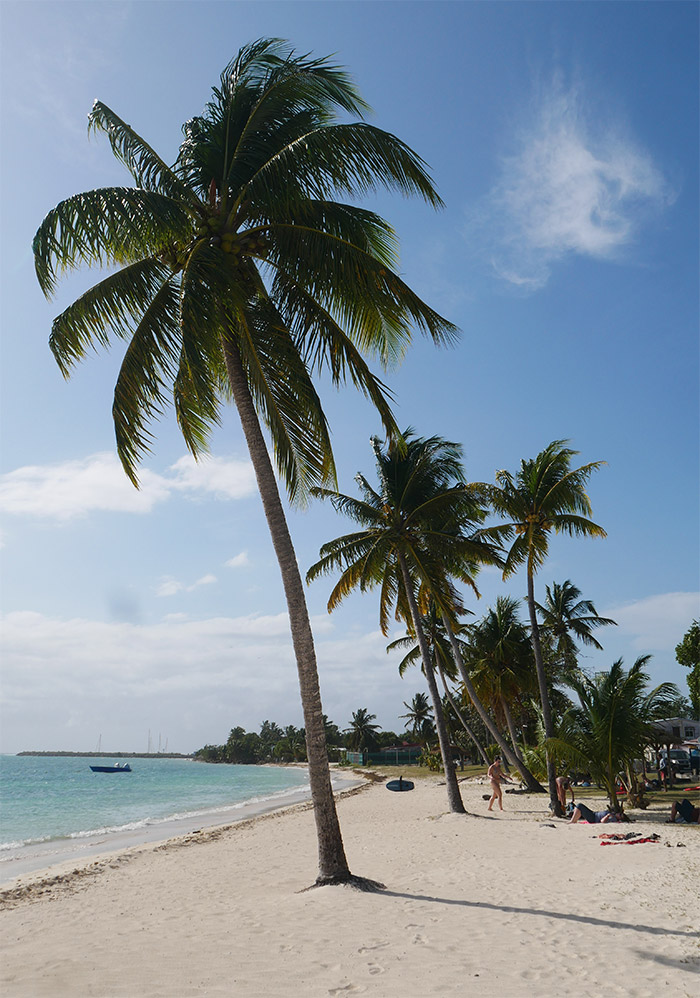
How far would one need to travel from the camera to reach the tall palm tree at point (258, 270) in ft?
27.4

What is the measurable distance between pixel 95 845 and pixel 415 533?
12871 millimetres

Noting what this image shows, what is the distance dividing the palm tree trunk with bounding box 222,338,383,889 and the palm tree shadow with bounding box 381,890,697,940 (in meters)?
0.60

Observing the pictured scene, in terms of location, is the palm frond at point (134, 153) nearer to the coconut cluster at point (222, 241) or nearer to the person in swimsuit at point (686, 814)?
the coconut cluster at point (222, 241)

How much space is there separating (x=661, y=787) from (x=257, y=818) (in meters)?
14.3

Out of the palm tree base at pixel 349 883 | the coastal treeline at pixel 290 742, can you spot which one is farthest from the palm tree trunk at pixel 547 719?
the coastal treeline at pixel 290 742

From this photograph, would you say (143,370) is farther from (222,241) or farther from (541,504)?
(541,504)

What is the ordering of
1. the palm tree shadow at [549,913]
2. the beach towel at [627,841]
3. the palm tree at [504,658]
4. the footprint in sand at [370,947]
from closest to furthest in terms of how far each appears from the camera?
the footprint in sand at [370,947] < the palm tree shadow at [549,913] < the beach towel at [627,841] < the palm tree at [504,658]

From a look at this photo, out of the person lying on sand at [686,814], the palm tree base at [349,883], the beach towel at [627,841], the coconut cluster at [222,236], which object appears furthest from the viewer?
the person lying on sand at [686,814]

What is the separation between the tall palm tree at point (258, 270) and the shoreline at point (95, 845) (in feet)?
29.4

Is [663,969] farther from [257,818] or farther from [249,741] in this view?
[249,741]

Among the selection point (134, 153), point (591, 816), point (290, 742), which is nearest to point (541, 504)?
point (591, 816)

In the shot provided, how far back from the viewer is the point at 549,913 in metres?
6.93

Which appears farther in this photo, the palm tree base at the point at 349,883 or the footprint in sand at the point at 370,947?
the palm tree base at the point at 349,883

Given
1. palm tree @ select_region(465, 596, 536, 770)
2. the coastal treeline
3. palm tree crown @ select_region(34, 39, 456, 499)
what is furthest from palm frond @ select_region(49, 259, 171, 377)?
the coastal treeline
